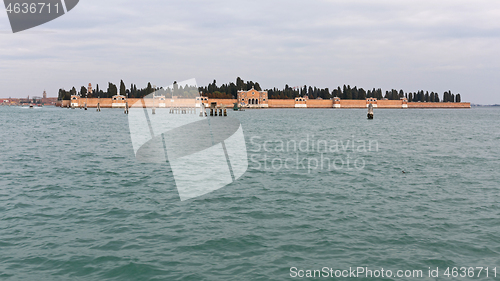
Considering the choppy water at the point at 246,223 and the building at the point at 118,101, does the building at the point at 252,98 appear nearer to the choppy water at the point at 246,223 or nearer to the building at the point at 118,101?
the building at the point at 118,101

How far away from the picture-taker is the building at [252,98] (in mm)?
124438

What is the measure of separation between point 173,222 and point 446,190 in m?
7.74

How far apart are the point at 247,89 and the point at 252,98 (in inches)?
333

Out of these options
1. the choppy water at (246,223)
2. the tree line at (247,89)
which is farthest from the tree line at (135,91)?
the choppy water at (246,223)

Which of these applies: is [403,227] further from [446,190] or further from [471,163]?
[471,163]

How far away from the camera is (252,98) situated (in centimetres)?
12588

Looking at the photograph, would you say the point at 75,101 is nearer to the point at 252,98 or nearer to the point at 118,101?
the point at 118,101

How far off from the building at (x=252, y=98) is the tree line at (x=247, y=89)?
2940mm

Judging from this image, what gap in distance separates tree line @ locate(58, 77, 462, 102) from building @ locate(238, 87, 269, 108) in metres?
2.94

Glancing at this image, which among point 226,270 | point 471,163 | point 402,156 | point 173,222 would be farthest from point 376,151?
point 226,270

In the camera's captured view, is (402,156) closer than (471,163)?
No

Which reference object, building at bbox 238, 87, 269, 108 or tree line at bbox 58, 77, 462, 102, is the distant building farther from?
building at bbox 238, 87, 269, 108

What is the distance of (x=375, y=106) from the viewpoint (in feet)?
487

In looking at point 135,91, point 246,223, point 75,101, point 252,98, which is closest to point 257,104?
point 252,98
